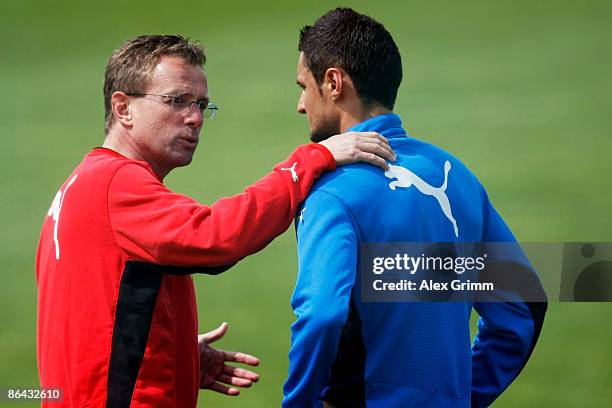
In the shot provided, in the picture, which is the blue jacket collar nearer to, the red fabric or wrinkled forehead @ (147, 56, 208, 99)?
the red fabric

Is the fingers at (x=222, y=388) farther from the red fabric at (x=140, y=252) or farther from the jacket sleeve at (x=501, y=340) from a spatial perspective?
the jacket sleeve at (x=501, y=340)

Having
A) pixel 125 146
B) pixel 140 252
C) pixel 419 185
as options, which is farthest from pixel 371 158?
pixel 125 146

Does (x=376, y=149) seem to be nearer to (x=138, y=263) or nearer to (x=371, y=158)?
(x=371, y=158)

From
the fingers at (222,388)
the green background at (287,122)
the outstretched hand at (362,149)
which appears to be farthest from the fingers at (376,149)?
the green background at (287,122)

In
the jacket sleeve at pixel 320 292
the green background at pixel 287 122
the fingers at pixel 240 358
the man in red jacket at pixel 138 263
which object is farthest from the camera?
the green background at pixel 287 122

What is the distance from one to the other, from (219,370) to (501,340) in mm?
839

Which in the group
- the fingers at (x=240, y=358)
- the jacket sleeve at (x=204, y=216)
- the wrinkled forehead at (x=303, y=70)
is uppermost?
the wrinkled forehead at (x=303, y=70)

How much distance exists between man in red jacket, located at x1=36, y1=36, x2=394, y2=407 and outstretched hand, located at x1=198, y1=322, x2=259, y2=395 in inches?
13.3

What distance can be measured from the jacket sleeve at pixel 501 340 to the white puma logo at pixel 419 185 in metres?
0.40

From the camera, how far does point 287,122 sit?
874 cm

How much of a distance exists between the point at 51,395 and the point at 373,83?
1.18 metres

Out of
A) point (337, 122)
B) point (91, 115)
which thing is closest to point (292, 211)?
point (337, 122)

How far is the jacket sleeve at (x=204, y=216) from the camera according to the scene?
2828mm

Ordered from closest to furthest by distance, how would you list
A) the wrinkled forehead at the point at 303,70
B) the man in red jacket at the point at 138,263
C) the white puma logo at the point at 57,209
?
the man in red jacket at the point at 138,263 < the white puma logo at the point at 57,209 < the wrinkled forehead at the point at 303,70
